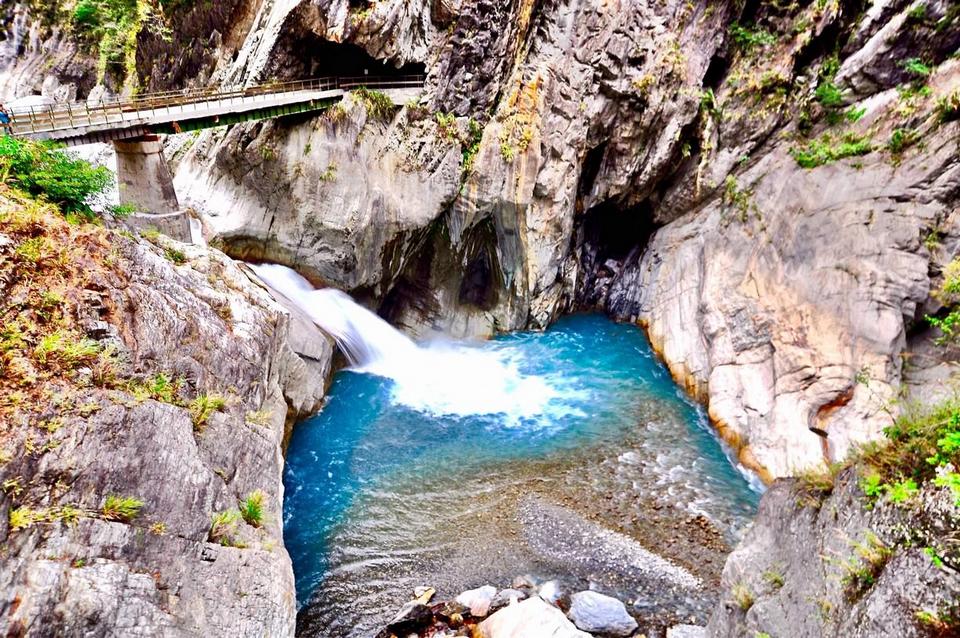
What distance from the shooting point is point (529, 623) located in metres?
6.98

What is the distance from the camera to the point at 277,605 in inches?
252

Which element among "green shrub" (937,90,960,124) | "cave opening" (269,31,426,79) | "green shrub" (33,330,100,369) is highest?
"cave opening" (269,31,426,79)

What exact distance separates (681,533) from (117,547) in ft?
30.7

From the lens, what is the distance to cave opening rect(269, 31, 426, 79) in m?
15.3

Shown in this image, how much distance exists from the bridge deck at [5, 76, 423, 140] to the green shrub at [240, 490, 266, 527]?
378 inches

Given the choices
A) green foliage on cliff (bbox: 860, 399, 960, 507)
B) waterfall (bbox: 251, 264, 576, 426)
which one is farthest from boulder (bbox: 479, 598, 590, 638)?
waterfall (bbox: 251, 264, 576, 426)

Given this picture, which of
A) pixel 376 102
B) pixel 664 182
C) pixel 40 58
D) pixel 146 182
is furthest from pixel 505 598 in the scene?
pixel 40 58

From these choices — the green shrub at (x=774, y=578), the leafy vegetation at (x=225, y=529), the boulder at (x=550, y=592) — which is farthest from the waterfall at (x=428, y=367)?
the green shrub at (x=774, y=578)

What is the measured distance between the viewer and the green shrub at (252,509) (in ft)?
22.6

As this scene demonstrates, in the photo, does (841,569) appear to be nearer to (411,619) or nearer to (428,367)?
(411,619)

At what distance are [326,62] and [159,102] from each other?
588 cm

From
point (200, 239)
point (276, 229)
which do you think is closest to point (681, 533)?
point (276, 229)

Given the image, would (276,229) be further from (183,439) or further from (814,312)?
(814,312)

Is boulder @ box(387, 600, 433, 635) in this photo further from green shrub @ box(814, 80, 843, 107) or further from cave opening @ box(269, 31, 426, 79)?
green shrub @ box(814, 80, 843, 107)
